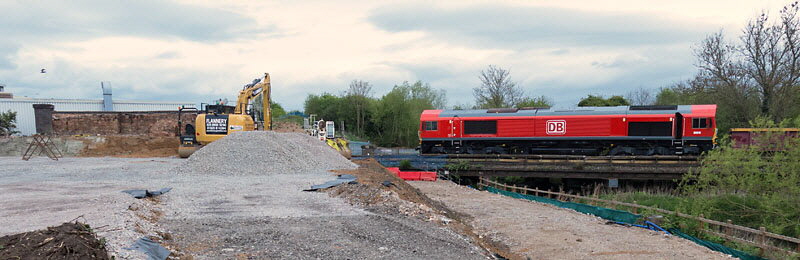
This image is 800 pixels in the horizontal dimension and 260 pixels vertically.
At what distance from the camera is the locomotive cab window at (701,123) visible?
2815 centimetres

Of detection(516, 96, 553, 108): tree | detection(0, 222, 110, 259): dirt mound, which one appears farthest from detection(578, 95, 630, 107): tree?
detection(0, 222, 110, 259): dirt mound

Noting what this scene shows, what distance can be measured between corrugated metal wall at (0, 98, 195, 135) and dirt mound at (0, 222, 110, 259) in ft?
139

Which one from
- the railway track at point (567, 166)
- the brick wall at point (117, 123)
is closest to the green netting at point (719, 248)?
the railway track at point (567, 166)

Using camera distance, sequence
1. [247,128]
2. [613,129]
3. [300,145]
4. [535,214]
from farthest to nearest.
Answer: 1. [247,128]
2. [613,129]
3. [300,145]
4. [535,214]

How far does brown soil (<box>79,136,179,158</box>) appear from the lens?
36.8m

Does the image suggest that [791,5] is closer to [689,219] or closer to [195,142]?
[689,219]

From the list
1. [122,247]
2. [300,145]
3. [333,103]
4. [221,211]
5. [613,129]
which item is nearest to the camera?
[122,247]

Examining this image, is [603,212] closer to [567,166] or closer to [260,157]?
[567,166]

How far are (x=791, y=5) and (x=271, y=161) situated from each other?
3139 cm

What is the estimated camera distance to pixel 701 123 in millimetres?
28266

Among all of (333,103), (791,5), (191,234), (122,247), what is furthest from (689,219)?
(333,103)

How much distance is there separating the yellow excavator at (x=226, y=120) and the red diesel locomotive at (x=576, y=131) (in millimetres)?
10932

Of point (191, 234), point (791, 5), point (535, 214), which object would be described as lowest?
point (535, 214)

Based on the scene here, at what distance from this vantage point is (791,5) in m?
31.0
